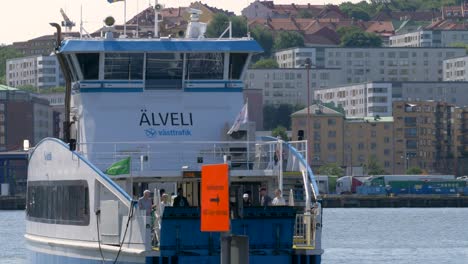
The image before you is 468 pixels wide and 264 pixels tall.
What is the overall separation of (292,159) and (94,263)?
5167mm

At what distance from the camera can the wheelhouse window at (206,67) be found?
38.4 m

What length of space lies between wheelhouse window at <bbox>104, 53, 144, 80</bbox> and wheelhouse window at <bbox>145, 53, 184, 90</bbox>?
240 mm

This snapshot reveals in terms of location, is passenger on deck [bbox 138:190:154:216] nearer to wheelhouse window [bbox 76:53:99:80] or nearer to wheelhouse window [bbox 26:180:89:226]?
wheelhouse window [bbox 26:180:89:226]

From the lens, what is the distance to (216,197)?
2338 centimetres

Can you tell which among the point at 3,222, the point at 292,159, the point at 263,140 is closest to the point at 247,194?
the point at 292,159

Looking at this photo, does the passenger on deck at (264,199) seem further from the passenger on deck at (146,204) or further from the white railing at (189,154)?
the passenger on deck at (146,204)

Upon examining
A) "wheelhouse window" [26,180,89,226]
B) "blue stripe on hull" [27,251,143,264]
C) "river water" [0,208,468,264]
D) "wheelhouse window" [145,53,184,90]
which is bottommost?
"river water" [0,208,468,264]

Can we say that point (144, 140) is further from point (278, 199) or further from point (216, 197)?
point (216, 197)

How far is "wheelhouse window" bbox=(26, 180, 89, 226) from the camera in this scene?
116 ft

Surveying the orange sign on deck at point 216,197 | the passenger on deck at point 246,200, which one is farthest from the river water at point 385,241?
the orange sign on deck at point 216,197

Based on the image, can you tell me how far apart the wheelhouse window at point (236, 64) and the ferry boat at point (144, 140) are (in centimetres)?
2

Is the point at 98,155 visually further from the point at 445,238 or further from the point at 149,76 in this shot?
the point at 445,238

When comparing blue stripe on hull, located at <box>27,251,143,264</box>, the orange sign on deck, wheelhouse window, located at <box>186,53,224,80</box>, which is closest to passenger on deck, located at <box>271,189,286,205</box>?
blue stripe on hull, located at <box>27,251,143,264</box>

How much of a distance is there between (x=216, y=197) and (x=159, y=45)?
15.0 meters
